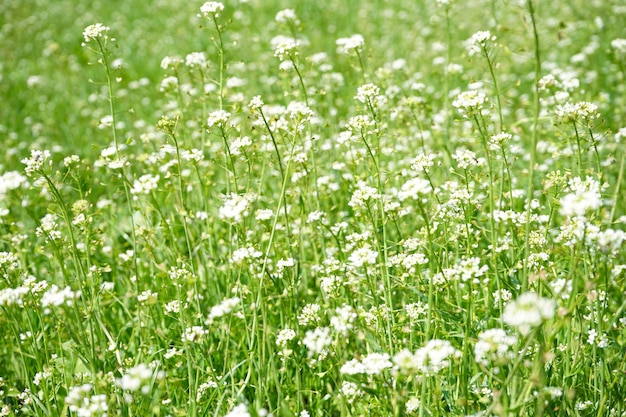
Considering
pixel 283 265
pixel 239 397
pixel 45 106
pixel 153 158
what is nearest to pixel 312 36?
pixel 45 106

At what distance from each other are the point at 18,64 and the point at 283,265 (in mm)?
8719

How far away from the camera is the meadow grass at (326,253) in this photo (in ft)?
7.33

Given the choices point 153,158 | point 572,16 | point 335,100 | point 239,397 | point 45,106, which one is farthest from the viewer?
point 572,16

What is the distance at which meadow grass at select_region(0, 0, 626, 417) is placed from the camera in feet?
7.33

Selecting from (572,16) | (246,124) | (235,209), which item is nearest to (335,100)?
(246,124)

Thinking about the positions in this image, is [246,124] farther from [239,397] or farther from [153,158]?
[239,397]

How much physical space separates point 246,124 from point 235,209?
9.72ft

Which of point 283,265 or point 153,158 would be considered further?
point 153,158

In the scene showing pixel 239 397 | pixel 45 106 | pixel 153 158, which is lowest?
pixel 239 397

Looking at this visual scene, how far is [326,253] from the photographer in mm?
3494

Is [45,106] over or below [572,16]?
below

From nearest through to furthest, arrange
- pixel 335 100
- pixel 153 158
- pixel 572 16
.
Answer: pixel 153 158, pixel 335 100, pixel 572 16

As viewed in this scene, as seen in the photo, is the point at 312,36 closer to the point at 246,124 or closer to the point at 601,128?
the point at 246,124

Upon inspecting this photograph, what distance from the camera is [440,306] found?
9.12 ft
